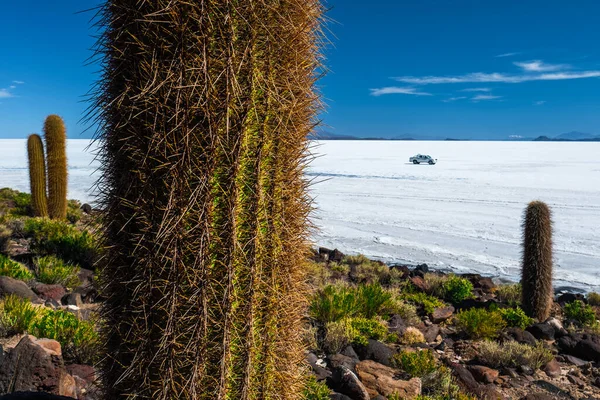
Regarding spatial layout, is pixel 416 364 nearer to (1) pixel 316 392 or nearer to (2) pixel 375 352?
(2) pixel 375 352

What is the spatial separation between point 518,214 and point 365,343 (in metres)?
15.4

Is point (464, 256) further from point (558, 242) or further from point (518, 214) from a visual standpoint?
point (518, 214)

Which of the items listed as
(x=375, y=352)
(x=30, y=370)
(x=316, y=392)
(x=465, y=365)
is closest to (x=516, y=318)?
(x=465, y=365)

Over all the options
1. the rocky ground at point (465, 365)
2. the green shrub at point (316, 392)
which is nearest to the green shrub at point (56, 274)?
the rocky ground at point (465, 365)

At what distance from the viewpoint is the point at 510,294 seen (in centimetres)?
912

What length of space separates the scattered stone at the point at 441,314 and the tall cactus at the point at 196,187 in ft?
18.6

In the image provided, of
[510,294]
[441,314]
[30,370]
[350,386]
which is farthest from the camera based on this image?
[510,294]

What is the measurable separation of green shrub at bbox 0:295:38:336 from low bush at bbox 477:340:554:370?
529 centimetres

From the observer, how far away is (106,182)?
261 cm

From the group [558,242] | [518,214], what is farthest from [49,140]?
[518,214]

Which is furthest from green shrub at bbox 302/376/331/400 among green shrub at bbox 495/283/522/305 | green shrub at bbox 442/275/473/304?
green shrub at bbox 495/283/522/305

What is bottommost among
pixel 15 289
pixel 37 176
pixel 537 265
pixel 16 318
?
pixel 16 318

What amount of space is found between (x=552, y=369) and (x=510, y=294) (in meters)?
3.14

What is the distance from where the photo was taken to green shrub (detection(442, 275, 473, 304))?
8773 mm
